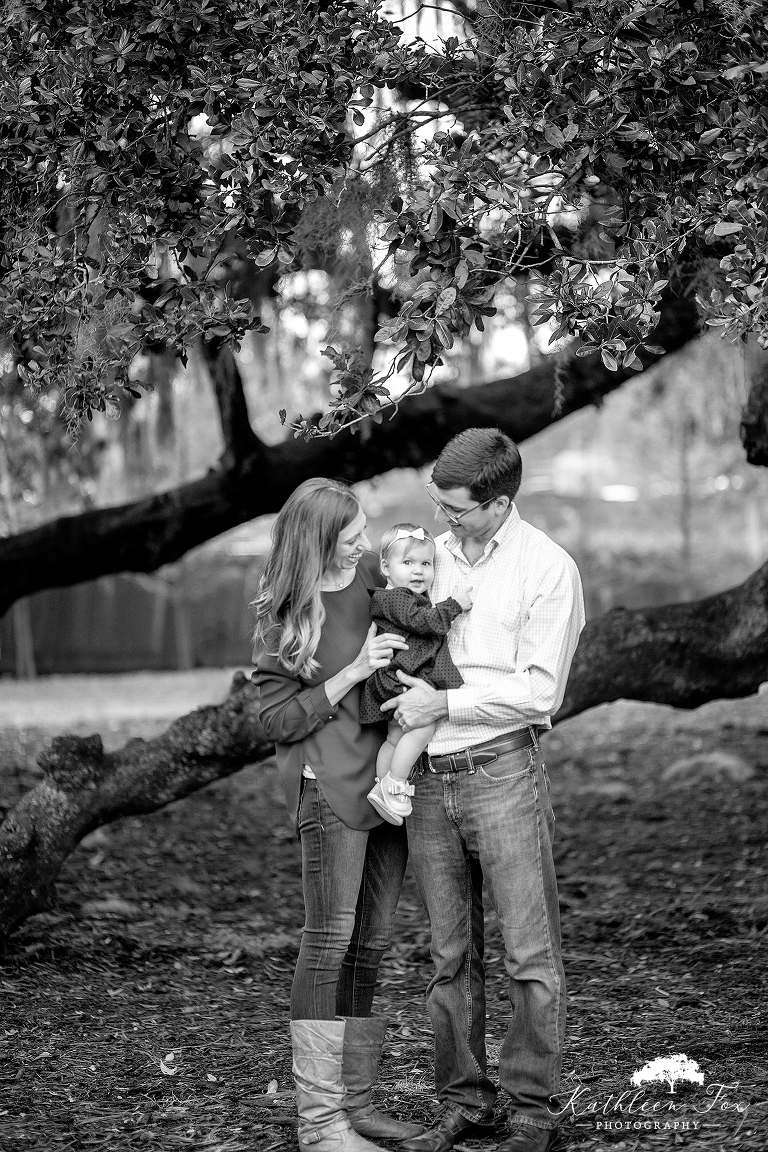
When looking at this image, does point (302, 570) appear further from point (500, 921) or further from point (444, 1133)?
point (444, 1133)

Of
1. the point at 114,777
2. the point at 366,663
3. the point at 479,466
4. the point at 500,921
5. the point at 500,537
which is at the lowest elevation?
the point at 500,921

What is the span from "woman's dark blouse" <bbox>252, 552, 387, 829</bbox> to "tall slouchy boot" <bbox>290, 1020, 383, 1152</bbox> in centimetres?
52

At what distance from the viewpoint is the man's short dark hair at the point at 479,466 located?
290 centimetres

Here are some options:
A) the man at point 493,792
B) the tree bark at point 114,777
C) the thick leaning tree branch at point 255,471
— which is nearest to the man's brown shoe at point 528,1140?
the man at point 493,792

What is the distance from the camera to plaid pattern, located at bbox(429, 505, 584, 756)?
286 cm

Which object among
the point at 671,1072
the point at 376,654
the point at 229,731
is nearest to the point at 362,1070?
the point at 671,1072

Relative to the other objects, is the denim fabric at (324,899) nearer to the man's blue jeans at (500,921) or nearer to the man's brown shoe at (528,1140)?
the man's blue jeans at (500,921)

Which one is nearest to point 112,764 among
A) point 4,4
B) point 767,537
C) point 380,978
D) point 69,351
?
point 380,978

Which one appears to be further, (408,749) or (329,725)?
Result: (329,725)

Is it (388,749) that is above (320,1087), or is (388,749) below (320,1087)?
above

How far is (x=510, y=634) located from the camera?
2.95 meters

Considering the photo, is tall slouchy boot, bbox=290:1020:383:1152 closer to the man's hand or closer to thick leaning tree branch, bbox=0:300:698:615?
the man's hand

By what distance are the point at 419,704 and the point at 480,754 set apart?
21 cm

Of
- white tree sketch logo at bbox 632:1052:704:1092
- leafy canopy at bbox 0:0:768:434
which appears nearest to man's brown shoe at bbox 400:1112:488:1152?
white tree sketch logo at bbox 632:1052:704:1092
